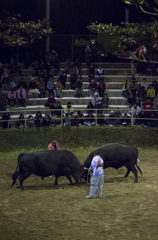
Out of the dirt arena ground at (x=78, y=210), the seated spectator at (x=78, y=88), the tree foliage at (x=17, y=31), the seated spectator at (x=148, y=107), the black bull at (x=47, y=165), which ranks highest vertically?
the tree foliage at (x=17, y=31)

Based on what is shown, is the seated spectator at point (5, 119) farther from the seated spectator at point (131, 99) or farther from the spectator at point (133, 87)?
the spectator at point (133, 87)

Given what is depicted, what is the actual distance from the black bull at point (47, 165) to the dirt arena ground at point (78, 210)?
0.51 m

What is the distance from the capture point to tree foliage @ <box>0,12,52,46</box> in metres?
26.7

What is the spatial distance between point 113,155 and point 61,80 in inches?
468

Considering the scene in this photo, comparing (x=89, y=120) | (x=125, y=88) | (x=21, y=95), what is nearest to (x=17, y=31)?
(x=21, y=95)

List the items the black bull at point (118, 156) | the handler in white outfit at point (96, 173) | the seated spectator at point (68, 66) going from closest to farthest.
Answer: the handler in white outfit at point (96, 173), the black bull at point (118, 156), the seated spectator at point (68, 66)

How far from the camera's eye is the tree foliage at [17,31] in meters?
26.7

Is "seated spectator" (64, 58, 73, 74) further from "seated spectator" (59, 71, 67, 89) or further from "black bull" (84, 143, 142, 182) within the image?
"black bull" (84, 143, 142, 182)

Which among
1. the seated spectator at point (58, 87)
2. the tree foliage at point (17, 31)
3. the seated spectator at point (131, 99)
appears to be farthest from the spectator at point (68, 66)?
the seated spectator at point (131, 99)

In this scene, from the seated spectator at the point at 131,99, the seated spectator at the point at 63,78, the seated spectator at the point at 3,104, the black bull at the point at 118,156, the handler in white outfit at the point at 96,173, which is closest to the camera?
the handler in white outfit at the point at 96,173

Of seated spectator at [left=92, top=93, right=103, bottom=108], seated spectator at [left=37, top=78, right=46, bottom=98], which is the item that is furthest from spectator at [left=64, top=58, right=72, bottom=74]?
seated spectator at [left=92, top=93, right=103, bottom=108]

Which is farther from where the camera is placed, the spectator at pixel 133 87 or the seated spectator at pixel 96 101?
the spectator at pixel 133 87

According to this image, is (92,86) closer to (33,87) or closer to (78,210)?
(33,87)

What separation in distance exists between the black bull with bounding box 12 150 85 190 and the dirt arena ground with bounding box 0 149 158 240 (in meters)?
0.51
